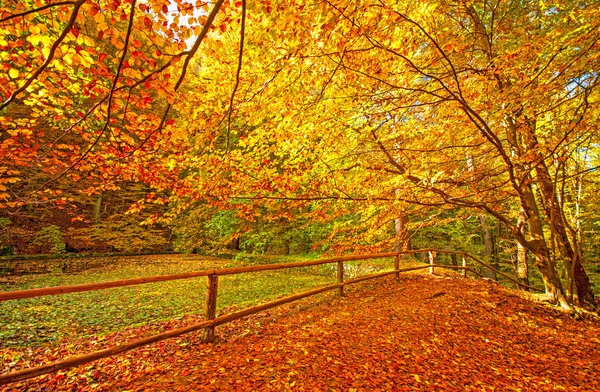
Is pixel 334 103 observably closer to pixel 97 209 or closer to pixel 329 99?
pixel 329 99

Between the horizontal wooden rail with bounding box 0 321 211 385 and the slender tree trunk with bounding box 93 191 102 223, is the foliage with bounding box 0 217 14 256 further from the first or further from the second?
the horizontal wooden rail with bounding box 0 321 211 385

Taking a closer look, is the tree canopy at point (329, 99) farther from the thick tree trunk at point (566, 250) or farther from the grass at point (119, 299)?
the grass at point (119, 299)

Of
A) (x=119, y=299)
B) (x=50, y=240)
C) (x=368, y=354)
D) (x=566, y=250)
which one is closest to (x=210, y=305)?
(x=368, y=354)

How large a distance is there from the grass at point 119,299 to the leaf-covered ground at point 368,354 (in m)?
1.44

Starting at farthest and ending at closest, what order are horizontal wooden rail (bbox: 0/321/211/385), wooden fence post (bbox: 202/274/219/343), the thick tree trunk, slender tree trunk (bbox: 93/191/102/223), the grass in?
slender tree trunk (bbox: 93/191/102/223), the thick tree trunk, the grass, wooden fence post (bbox: 202/274/219/343), horizontal wooden rail (bbox: 0/321/211/385)

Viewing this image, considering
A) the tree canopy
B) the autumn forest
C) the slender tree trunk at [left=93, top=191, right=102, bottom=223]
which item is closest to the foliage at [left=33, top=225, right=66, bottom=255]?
the slender tree trunk at [left=93, top=191, right=102, bottom=223]

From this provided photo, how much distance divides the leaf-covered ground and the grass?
1.44m

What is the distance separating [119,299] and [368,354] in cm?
788

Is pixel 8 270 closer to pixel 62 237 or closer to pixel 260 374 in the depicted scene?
pixel 62 237

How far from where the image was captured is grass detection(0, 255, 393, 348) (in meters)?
6.01

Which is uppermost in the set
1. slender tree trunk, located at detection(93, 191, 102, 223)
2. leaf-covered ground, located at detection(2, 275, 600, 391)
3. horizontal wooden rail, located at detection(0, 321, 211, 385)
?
slender tree trunk, located at detection(93, 191, 102, 223)

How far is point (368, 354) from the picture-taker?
13.4 ft

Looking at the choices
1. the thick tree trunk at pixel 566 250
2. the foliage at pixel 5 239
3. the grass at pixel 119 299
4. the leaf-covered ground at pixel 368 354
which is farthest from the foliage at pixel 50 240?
the thick tree trunk at pixel 566 250

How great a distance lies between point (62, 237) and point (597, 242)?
26.7 meters
